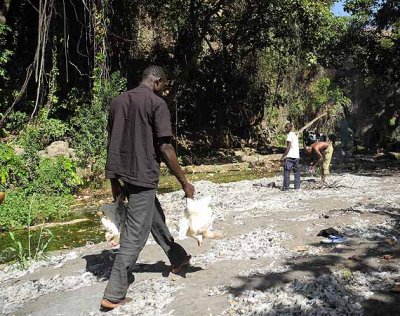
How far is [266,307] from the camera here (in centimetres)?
402

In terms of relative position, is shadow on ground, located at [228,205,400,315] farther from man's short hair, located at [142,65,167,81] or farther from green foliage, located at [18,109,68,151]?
green foliage, located at [18,109,68,151]

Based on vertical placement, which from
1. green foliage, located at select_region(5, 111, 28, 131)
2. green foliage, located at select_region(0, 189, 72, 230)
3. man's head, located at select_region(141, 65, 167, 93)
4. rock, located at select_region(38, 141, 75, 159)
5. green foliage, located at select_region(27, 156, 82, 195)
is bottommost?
green foliage, located at select_region(0, 189, 72, 230)

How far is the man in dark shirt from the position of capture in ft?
14.0

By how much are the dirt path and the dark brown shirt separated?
1.19m

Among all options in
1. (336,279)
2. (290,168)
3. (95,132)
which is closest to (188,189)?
(336,279)

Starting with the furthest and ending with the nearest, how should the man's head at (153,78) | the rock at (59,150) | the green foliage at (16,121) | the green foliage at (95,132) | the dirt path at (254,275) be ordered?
the green foliage at (16,121), the rock at (59,150), the green foliage at (95,132), the man's head at (153,78), the dirt path at (254,275)

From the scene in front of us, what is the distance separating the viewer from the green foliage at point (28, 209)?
9.05 metres

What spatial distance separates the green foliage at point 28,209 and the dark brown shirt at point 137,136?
4754 mm

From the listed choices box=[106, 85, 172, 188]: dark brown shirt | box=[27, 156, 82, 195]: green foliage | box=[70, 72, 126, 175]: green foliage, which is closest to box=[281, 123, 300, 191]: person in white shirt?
box=[70, 72, 126, 175]: green foliage

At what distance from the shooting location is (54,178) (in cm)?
1118

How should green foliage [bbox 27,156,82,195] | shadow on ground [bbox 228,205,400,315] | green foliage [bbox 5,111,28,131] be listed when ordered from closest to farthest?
shadow on ground [bbox 228,205,400,315], green foliage [bbox 27,156,82,195], green foliage [bbox 5,111,28,131]

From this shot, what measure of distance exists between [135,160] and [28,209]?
5768 mm

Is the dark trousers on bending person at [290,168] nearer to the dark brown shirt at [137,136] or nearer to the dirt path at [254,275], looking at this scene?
the dirt path at [254,275]

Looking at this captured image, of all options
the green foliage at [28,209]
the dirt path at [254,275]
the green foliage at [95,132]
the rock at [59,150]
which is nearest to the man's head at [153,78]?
the dirt path at [254,275]
